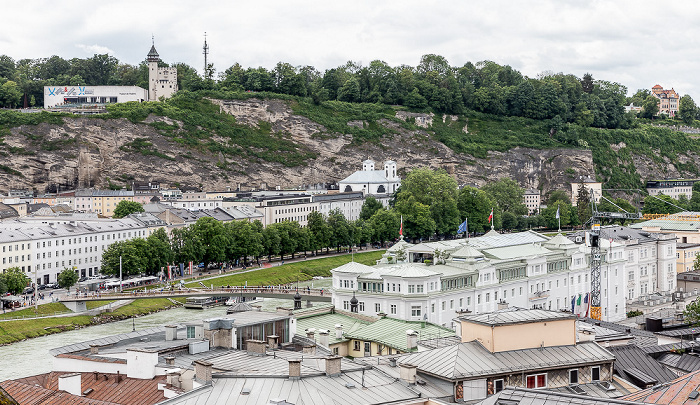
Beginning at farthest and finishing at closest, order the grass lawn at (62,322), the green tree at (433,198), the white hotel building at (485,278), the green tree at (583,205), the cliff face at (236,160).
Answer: the green tree at (583,205) → the cliff face at (236,160) → the green tree at (433,198) → the grass lawn at (62,322) → the white hotel building at (485,278)

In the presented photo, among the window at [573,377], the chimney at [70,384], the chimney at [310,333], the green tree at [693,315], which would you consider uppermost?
the window at [573,377]

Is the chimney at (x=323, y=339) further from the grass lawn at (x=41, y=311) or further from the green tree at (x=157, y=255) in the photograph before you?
the green tree at (x=157, y=255)

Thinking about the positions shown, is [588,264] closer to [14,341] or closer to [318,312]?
[318,312]

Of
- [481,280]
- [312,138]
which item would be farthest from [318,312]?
[312,138]

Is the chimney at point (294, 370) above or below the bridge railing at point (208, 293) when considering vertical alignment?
above

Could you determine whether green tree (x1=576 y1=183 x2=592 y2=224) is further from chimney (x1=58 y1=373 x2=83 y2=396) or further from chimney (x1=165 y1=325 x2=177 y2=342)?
chimney (x1=58 y1=373 x2=83 y2=396)

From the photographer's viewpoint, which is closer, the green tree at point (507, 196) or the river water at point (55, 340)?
the river water at point (55, 340)

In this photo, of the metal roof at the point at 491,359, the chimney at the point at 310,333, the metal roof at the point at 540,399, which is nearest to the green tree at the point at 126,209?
the chimney at the point at 310,333

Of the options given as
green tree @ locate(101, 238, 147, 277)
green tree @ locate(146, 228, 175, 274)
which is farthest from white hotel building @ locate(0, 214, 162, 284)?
green tree @ locate(146, 228, 175, 274)
